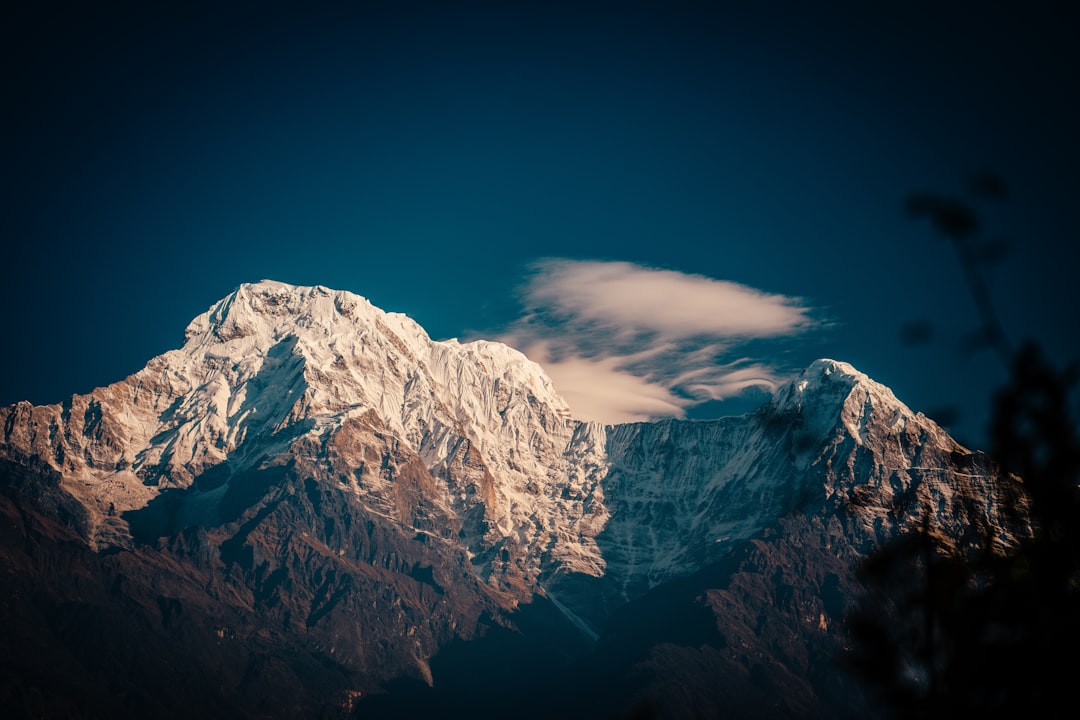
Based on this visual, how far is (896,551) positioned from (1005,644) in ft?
13.7

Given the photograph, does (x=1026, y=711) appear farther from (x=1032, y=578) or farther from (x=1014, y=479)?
(x=1014, y=479)

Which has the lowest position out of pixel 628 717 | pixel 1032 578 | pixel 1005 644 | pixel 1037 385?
pixel 628 717

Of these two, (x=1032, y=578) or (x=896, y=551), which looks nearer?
(x=1032, y=578)

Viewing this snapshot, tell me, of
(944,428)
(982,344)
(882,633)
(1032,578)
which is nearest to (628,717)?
(882,633)

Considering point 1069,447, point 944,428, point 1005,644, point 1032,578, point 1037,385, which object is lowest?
point 1005,644

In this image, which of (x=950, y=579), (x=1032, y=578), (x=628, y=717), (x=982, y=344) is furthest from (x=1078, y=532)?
(x=628, y=717)

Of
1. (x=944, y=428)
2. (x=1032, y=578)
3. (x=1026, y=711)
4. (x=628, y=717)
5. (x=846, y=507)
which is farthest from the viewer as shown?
(x=846, y=507)

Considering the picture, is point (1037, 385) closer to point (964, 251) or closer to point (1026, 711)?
point (964, 251)

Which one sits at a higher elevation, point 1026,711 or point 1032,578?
point 1032,578

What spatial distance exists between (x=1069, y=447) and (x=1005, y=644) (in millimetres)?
5034

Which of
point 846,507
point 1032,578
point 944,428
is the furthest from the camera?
point 846,507

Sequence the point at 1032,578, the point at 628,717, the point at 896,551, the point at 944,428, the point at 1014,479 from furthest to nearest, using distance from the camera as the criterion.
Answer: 1. the point at 944,428
2. the point at 1014,479
3. the point at 896,551
4. the point at 1032,578
5. the point at 628,717

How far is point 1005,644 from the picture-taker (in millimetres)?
22734

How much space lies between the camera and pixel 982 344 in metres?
23.9
